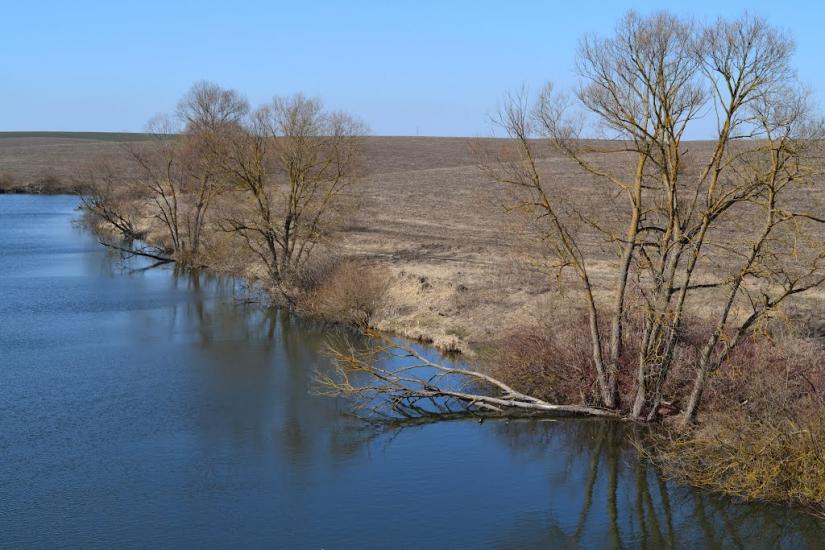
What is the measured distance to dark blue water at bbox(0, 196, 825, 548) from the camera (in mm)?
13812

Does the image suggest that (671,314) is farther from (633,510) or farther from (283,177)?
(283,177)

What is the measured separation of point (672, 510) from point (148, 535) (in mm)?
8409

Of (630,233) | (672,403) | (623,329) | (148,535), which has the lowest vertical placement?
(148,535)

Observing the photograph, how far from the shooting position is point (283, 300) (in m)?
30.5

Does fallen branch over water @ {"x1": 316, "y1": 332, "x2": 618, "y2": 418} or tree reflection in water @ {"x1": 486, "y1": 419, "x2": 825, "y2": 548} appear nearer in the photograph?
tree reflection in water @ {"x1": 486, "y1": 419, "x2": 825, "y2": 548}

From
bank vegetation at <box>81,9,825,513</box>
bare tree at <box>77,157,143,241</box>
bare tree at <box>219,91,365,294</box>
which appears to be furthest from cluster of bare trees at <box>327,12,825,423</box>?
bare tree at <box>77,157,143,241</box>

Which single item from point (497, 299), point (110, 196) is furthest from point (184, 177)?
point (497, 299)

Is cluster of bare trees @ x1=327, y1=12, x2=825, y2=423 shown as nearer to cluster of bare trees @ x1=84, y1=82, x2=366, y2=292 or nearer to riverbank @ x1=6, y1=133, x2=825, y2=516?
riverbank @ x1=6, y1=133, x2=825, y2=516

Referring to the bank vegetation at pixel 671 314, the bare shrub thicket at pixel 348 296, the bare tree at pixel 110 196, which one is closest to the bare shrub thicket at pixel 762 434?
the bank vegetation at pixel 671 314

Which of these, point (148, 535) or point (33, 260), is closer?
point (148, 535)

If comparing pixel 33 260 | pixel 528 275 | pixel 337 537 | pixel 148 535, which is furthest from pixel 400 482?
pixel 33 260

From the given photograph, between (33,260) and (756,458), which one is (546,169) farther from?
(756,458)

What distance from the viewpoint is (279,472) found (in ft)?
52.9

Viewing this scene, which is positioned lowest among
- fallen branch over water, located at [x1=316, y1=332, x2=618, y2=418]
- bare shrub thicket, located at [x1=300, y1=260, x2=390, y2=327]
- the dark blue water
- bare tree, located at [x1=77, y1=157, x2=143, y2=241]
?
the dark blue water
